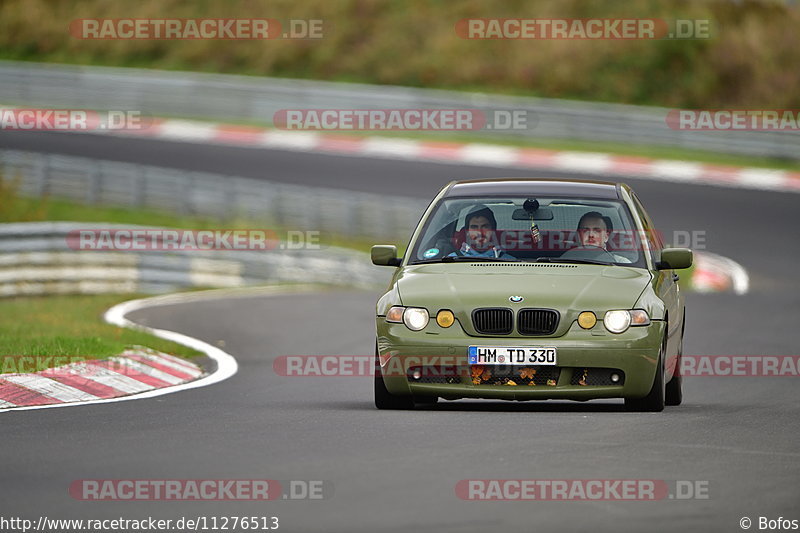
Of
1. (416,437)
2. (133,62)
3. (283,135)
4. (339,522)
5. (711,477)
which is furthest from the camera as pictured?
(133,62)

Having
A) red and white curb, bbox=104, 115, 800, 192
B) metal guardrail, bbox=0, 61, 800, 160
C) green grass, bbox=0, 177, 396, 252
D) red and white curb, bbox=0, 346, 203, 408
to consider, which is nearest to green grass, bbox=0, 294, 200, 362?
red and white curb, bbox=0, 346, 203, 408

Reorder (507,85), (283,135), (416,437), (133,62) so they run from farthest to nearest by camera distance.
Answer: (133,62), (507,85), (283,135), (416,437)

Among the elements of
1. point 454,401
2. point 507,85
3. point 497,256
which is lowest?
point 454,401

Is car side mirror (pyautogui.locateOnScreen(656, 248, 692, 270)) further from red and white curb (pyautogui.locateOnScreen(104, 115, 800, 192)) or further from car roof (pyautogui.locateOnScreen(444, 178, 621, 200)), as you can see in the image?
red and white curb (pyautogui.locateOnScreen(104, 115, 800, 192))

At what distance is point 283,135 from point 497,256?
2770 centimetres

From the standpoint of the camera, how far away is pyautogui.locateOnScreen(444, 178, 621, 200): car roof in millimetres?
11250

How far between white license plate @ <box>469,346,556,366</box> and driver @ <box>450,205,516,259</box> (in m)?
1.05

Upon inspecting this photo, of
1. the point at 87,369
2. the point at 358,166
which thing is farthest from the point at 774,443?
the point at 358,166

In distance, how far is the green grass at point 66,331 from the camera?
43.4ft

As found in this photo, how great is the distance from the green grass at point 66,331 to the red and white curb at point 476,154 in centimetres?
1484

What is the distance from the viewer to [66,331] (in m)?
15.6

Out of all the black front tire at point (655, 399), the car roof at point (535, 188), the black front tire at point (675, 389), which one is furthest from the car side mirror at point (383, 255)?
the black front tire at point (675, 389)

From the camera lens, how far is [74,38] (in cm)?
4844

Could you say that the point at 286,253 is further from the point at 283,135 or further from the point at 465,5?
the point at 465,5
